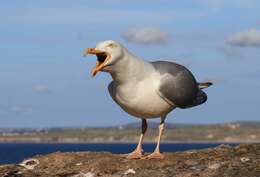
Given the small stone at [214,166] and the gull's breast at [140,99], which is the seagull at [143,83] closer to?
the gull's breast at [140,99]

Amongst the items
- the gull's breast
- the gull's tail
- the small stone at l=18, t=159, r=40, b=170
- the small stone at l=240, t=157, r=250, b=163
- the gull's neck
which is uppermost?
the gull's neck

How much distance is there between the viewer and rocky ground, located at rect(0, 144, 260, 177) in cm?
1264

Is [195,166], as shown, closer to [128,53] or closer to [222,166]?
[222,166]

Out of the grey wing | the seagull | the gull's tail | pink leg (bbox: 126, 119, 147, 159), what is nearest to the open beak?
the seagull

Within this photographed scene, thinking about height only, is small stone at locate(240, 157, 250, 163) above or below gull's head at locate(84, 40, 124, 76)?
below

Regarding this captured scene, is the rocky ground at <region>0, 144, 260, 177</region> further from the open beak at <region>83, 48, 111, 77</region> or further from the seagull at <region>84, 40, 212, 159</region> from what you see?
the open beak at <region>83, 48, 111, 77</region>

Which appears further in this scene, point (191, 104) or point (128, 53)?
A: point (191, 104)

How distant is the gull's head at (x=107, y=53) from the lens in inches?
492

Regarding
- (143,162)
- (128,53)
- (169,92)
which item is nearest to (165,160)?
(143,162)

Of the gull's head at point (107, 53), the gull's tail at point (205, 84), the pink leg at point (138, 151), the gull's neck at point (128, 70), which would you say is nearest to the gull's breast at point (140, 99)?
the gull's neck at point (128, 70)

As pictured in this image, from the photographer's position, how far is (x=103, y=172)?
13133 millimetres

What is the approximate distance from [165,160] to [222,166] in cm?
138

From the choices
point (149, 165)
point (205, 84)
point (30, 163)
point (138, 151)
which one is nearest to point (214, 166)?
point (149, 165)

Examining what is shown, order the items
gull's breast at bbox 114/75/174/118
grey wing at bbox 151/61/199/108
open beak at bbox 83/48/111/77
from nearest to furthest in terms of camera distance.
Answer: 1. open beak at bbox 83/48/111/77
2. gull's breast at bbox 114/75/174/118
3. grey wing at bbox 151/61/199/108
